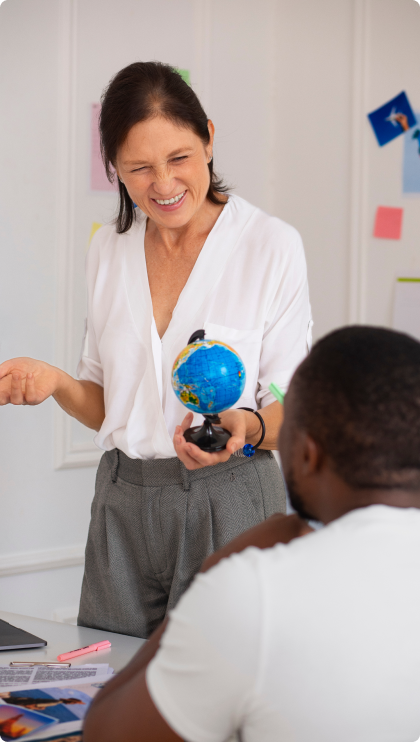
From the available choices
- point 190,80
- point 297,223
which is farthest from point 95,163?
point 297,223

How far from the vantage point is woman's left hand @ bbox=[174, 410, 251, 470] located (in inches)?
47.0

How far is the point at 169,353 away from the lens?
143 centimetres

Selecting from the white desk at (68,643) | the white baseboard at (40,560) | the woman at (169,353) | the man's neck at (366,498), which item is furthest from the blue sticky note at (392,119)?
the man's neck at (366,498)

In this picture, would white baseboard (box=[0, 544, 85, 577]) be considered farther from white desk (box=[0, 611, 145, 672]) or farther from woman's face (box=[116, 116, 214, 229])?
woman's face (box=[116, 116, 214, 229])

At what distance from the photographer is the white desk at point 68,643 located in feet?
3.91

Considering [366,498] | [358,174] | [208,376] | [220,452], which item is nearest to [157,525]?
[220,452]

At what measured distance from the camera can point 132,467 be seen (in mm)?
1419

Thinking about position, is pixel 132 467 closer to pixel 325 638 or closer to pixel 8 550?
pixel 325 638

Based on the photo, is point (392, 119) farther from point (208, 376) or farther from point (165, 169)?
point (208, 376)

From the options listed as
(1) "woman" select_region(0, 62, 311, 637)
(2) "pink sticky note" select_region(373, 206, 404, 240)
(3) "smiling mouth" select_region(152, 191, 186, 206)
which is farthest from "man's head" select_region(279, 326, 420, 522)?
(2) "pink sticky note" select_region(373, 206, 404, 240)

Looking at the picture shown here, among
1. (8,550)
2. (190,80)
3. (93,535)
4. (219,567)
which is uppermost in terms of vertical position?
(190,80)

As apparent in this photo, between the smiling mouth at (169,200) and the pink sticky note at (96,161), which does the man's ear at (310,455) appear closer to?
the smiling mouth at (169,200)

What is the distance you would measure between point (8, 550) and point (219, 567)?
1.83 metres

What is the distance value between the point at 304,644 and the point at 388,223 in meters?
2.08
